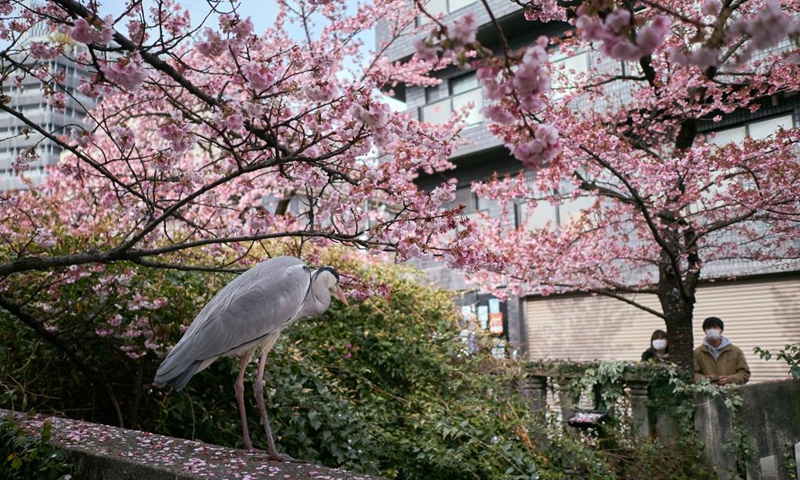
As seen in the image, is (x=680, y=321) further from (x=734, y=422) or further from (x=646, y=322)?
(x=646, y=322)

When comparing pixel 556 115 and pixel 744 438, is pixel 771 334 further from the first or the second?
pixel 556 115

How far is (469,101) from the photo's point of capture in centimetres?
1792

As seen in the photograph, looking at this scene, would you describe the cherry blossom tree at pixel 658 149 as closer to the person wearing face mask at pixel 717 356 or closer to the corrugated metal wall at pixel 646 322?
the person wearing face mask at pixel 717 356

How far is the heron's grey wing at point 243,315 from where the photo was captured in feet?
10.9

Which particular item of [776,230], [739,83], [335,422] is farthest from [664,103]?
[335,422]

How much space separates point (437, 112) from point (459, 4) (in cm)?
317

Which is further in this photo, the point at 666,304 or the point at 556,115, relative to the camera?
the point at 666,304

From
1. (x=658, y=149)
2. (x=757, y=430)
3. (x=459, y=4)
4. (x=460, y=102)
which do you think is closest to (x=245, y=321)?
(x=757, y=430)

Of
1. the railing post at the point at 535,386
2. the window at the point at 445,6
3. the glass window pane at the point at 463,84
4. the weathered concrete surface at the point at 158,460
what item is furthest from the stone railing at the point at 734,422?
the window at the point at 445,6

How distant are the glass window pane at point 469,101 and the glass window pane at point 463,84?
6.9 inches

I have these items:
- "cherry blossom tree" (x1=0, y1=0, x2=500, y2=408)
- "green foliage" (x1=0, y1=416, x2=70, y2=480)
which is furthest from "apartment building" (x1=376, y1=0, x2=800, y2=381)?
"green foliage" (x1=0, y1=416, x2=70, y2=480)

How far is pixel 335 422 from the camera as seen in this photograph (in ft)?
16.6

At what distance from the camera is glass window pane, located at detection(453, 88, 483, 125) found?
18016mm

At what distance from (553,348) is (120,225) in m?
12.1
